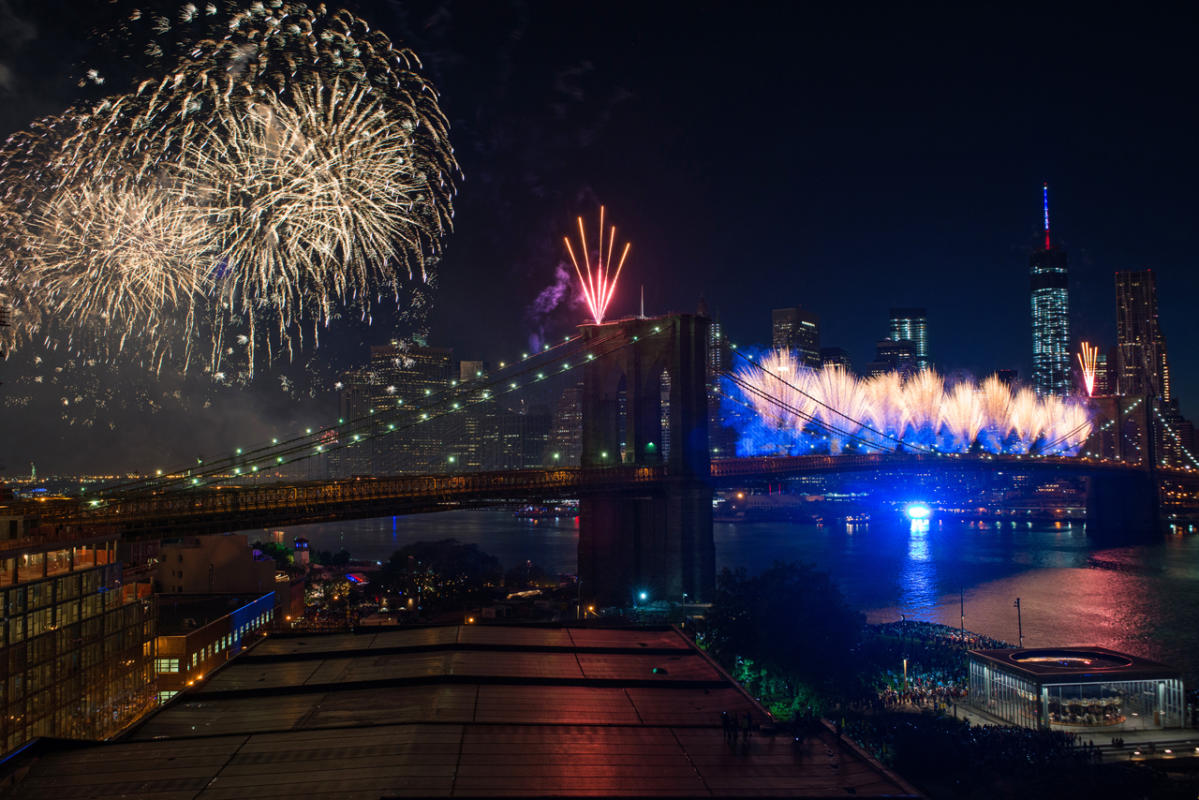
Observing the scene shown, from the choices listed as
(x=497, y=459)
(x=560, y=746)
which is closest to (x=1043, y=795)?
(x=560, y=746)

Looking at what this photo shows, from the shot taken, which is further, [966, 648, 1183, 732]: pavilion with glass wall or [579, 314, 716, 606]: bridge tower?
[579, 314, 716, 606]: bridge tower

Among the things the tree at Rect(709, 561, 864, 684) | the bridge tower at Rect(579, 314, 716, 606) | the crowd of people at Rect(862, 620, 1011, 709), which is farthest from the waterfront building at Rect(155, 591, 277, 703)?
the crowd of people at Rect(862, 620, 1011, 709)

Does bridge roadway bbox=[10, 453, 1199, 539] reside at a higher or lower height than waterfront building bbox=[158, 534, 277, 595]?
higher

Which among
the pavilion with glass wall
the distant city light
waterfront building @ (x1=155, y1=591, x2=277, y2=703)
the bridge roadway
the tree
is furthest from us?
the distant city light

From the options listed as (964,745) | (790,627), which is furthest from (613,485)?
(964,745)

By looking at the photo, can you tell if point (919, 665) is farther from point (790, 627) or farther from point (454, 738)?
point (454, 738)

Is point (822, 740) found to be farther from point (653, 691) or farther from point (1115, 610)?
point (1115, 610)

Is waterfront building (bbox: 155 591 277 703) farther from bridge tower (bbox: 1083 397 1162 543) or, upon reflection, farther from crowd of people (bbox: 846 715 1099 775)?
bridge tower (bbox: 1083 397 1162 543)
